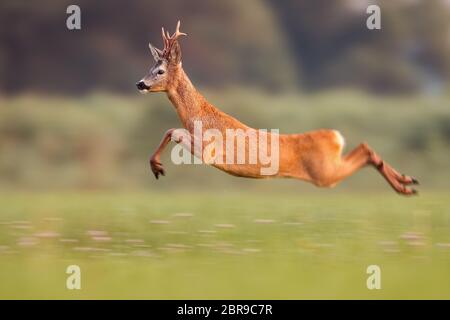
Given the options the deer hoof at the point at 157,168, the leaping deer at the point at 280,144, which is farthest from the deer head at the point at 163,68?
the deer hoof at the point at 157,168

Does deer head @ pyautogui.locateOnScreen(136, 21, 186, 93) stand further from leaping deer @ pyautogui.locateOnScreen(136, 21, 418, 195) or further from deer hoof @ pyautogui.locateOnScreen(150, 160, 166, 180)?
deer hoof @ pyautogui.locateOnScreen(150, 160, 166, 180)

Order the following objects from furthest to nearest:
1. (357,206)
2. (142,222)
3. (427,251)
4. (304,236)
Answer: (357,206)
(142,222)
(304,236)
(427,251)

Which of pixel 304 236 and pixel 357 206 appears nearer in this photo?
pixel 304 236

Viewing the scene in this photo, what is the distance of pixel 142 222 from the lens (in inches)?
402

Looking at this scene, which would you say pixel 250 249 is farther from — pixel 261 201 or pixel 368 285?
pixel 261 201

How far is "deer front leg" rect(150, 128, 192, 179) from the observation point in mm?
8266

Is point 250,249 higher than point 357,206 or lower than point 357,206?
lower

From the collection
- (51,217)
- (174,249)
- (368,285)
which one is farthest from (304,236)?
(51,217)

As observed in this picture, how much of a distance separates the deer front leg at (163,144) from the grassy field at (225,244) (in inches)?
30.9

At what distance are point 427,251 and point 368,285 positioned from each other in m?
1.49

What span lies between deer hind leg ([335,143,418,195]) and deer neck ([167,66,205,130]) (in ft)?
4.74

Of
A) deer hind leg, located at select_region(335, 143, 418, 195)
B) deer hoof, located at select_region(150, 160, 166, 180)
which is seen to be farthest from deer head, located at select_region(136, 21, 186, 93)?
deer hind leg, located at select_region(335, 143, 418, 195)

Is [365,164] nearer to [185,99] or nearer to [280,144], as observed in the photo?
[280,144]

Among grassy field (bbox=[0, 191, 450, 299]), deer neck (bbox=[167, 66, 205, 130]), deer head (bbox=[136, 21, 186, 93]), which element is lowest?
grassy field (bbox=[0, 191, 450, 299])
